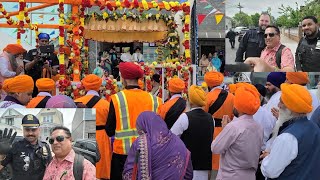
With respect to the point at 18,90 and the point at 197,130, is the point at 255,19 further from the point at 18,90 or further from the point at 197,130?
the point at 18,90

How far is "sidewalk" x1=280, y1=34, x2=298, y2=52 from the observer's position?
15.5ft

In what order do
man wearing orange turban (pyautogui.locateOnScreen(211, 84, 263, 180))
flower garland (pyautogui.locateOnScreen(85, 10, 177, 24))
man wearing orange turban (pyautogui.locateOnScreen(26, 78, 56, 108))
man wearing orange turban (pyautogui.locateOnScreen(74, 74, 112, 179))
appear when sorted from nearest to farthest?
man wearing orange turban (pyautogui.locateOnScreen(211, 84, 263, 180)) → man wearing orange turban (pyautogui.locateOnScreen(26, 78, 56, 108)) → man wearing orange turban (pyautogui.locateOnScreen(74, 74, 112, 179)) → flower garland (pyautogui.locateOnScreen(85, 10, 177, 24))

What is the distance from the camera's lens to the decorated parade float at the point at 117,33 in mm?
8008

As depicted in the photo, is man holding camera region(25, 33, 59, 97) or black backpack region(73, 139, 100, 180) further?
man holding camera region(25, 33, 59, 97)

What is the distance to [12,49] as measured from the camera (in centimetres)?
661

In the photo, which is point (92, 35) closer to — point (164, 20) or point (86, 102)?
point (164, 20)

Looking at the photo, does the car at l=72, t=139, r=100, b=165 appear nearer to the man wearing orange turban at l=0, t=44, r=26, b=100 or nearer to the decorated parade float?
the man wearing orange turban at l=0, t=44, r=26, b=100

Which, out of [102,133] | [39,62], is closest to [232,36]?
[102,133]

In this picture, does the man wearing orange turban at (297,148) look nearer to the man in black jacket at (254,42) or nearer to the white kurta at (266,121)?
the white kurta at (266,121)

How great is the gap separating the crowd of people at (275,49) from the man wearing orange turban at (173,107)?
1.06 metres

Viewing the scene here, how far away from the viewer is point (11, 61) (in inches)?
262

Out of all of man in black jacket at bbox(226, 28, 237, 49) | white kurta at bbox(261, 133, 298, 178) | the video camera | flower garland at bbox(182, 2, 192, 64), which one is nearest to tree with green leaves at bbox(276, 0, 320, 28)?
man in black jacket at bbox(226, 28, 237, 49)

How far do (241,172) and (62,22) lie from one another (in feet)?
16.7

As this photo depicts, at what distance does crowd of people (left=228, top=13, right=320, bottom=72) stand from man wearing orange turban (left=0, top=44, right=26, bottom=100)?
130 inches
